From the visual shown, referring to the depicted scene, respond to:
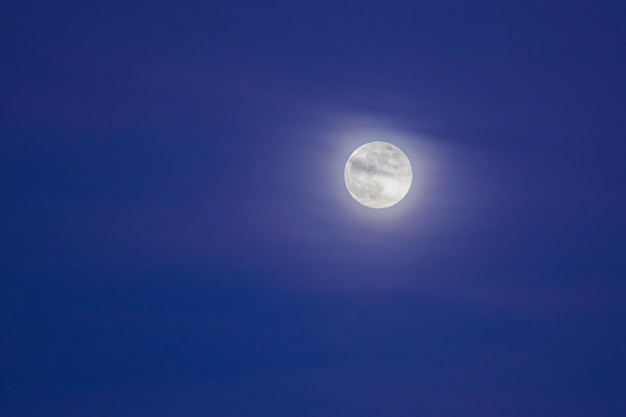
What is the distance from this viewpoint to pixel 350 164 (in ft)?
27.8

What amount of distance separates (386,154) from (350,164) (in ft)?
1.94

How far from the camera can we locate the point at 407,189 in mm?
8414

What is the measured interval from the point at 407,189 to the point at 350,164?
0.97 m

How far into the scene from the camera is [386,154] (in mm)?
8484

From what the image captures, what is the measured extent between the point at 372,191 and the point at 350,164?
55 cm

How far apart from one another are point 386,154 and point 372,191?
622 millimetres

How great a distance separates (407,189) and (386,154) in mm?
643

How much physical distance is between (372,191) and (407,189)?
1.79ft
